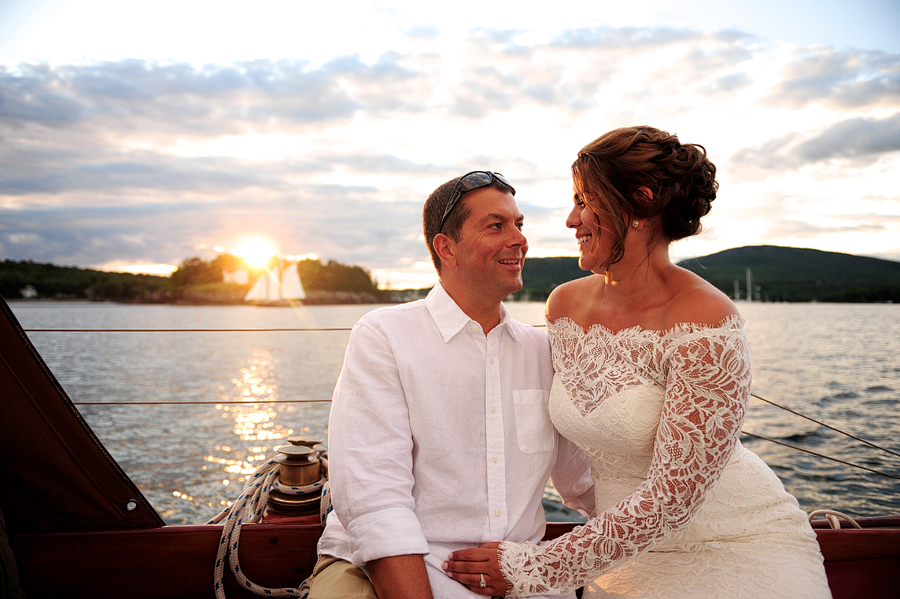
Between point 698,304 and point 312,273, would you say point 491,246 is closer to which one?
point 698,304

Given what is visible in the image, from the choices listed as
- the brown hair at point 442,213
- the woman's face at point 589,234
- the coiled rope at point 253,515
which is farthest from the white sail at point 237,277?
the woman's face at point 589,234

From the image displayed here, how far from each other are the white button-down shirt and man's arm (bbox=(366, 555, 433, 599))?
0.04 meters

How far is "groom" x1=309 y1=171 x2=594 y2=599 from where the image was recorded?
5.24 feet

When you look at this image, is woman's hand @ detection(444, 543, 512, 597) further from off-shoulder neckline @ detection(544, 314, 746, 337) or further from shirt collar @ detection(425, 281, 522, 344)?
off-shoulder neckline @ detection(544, 314, 746, 337)

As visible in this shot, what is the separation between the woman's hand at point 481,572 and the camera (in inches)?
63.8

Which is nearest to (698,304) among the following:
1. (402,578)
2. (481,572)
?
(481,572)

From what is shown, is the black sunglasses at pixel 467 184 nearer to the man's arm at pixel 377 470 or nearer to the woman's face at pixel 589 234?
the woman's face at pixel 589 234

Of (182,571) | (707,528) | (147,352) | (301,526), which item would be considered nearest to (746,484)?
(707,528)

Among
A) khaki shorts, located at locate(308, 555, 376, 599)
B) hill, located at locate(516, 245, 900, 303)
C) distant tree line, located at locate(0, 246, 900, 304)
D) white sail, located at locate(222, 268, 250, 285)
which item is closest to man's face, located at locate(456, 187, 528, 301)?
khaki shorts, located at locate(308, 555, 376, 599)

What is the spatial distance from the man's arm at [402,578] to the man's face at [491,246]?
0.93 meters

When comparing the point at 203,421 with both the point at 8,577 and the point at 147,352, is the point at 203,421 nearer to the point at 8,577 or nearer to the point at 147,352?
the point at 8,577

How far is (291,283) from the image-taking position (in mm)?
51750

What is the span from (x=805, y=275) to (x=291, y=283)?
89.6 metres

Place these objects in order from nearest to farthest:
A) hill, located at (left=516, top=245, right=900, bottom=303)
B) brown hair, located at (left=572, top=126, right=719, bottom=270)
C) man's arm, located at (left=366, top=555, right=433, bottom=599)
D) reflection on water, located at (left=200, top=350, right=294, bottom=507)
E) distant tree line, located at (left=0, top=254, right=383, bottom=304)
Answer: man's arm, located at (left=366, top=555, right=433, bottom=599) < brown hair, located at (left=572, top=126, right=719, bottom=270) < reflection on water, located at (left=200, top=350, right=294, bottom=507) < distant tree line, located at (left=0, top=254, right=383, bottom=304) < hill, located at (left=516, top=245, right=900, bottom=303)
